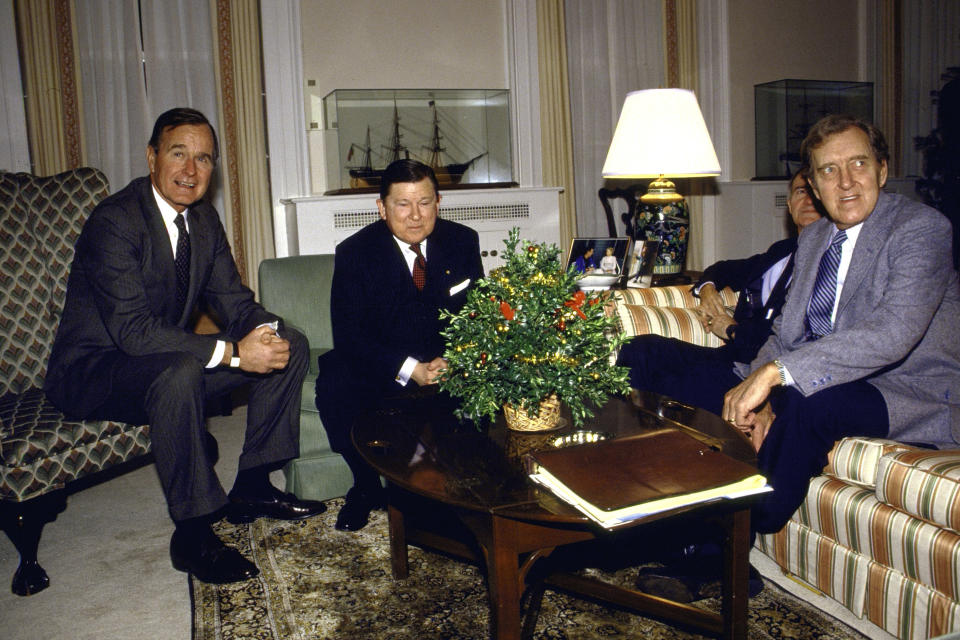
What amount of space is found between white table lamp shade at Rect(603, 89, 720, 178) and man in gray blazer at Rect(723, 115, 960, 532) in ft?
3.46

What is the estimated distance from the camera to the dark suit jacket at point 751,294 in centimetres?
253

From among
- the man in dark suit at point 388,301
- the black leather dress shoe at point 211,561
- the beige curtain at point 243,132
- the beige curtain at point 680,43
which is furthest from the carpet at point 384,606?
the beige curtain at point 680,43

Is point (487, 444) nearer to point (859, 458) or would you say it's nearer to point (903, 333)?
point (859, 458)

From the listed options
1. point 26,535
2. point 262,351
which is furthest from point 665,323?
point 26,535

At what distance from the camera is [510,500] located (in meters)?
1.41

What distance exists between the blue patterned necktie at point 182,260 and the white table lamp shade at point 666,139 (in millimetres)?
1788

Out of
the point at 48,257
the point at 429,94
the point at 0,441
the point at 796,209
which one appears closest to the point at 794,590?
the point at 796,209

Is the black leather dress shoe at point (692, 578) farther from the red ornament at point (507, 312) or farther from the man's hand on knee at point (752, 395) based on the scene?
the red ornament at point (507, 312)

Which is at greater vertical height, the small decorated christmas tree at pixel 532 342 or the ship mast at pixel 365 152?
the ship mast at pixel 365 152

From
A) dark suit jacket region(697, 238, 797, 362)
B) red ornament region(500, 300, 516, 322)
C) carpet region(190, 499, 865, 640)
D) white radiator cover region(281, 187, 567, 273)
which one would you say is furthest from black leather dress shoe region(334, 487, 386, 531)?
white radiator cover region(281, 187, 567, 273)

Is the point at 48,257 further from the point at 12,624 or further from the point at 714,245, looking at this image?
the point at 714,245

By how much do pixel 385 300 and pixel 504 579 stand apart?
1.43 meters

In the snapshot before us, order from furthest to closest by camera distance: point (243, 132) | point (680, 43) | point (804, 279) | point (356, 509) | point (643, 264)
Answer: point (680, 43) → point (243, 132) → point (643, 264) → point (356, 509) → point (804, 279)

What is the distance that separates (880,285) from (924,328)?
0.16m
